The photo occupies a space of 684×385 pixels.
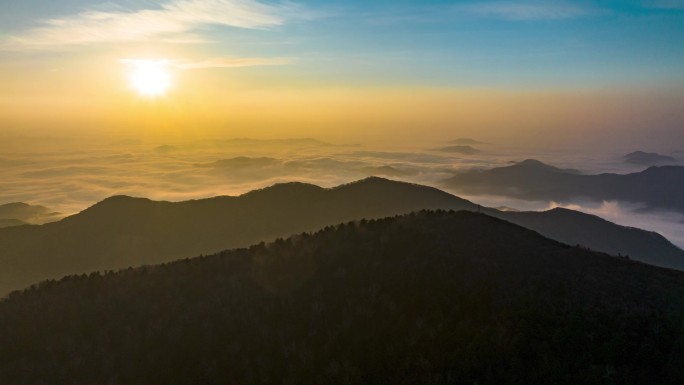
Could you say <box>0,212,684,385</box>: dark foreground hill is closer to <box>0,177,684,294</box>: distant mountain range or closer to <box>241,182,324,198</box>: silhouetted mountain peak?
<box>0,177,684,294</box>: distant mountain range

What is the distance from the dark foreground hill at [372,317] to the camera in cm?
1709

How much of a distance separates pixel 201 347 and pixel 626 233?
164 metres

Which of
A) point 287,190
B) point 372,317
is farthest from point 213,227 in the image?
point 372,317

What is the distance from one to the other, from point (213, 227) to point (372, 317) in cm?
10409

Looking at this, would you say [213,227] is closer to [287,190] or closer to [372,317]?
[287,190]

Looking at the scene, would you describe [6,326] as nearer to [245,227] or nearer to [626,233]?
[245,227]

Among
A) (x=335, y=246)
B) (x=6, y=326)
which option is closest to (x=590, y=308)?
(x=335, y=246)

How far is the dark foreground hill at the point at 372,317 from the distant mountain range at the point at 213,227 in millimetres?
76083

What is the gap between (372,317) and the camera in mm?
22469

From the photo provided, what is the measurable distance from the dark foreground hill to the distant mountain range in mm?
76083

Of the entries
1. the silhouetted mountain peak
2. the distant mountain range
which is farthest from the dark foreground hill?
the silhouetted mountain peak

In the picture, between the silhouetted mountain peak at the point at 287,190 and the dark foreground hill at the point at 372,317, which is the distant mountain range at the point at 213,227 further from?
the dark foreground hill at the point at 372,317

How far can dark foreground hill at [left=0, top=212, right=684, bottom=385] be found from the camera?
17094 millimetres

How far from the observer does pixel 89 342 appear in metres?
24.4
